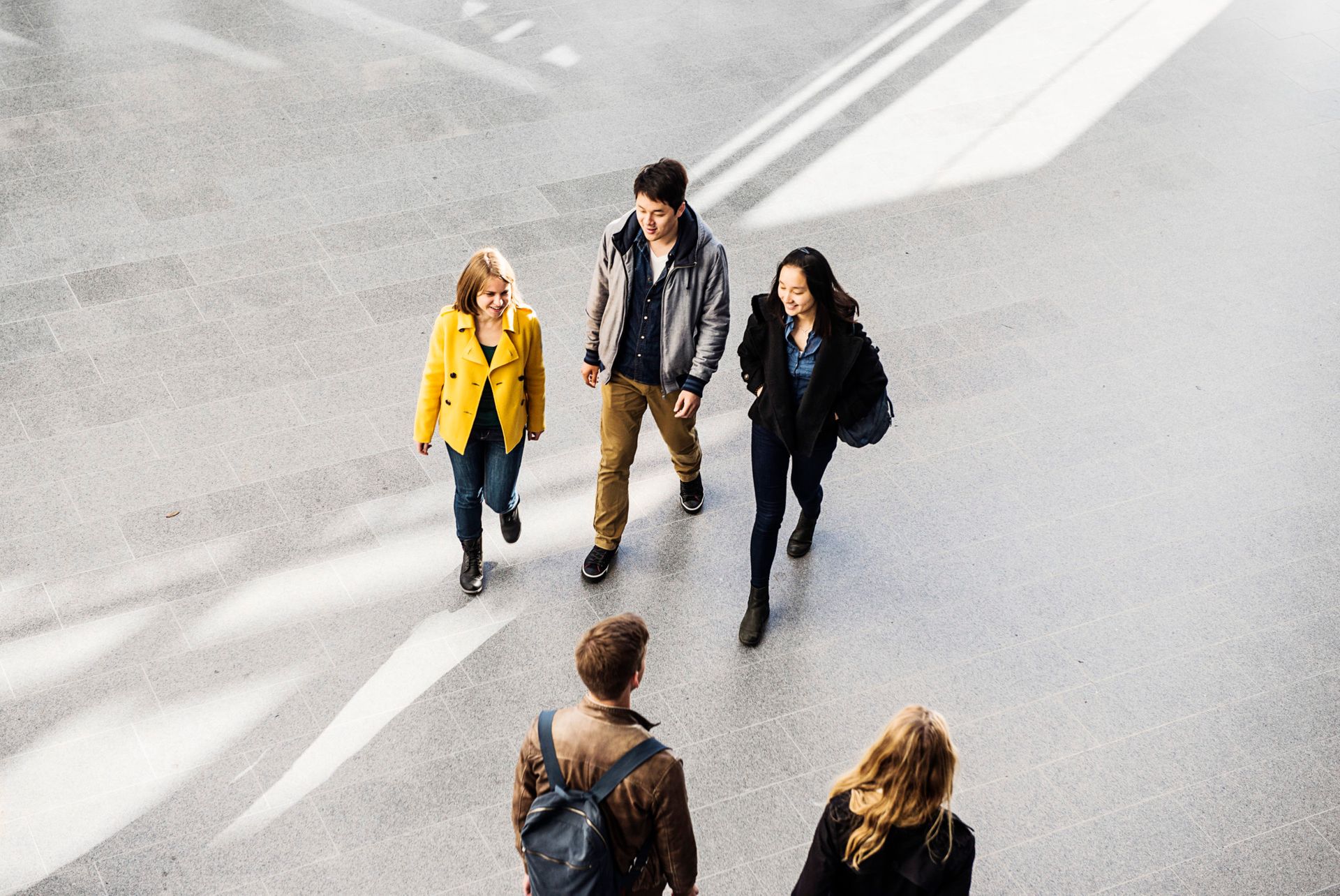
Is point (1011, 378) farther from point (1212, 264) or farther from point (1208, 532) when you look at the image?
point (1212, 264)

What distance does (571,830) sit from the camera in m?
3.15

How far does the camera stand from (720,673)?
5031 mm

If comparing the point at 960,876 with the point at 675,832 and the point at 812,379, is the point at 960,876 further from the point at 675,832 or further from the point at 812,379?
the point at 812,379

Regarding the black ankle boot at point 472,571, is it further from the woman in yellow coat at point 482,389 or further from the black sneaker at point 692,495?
the black sneaker at point 692,495

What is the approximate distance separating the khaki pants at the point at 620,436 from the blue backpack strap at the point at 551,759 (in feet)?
6.95

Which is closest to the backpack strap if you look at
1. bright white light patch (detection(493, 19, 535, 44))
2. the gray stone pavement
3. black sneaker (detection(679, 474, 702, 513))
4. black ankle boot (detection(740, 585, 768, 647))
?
the gray stone pavement

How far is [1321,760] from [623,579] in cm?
272

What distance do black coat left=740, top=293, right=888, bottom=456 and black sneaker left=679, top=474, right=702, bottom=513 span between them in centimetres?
93

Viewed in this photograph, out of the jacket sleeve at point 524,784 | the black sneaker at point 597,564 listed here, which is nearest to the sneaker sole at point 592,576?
the black sneaker at point 597,564

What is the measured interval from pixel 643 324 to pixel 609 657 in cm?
209

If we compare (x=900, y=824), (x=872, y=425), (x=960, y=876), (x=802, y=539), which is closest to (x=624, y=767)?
(x=900, y=824)

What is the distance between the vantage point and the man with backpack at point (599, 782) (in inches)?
124

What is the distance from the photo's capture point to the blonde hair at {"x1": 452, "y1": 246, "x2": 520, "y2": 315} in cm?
455

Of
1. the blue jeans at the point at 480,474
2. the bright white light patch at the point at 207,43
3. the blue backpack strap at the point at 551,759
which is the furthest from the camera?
the bright white light patch at the point at 207,43
